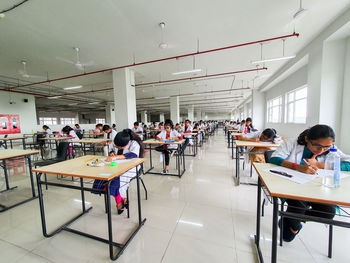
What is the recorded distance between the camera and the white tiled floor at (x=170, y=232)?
1307 mm

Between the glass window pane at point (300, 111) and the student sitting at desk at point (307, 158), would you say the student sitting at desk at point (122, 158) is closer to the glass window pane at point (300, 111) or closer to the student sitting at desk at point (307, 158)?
the student sitting at desk at point (307, 158)

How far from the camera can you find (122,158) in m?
1.75

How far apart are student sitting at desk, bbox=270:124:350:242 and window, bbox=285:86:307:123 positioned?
17.4 feet

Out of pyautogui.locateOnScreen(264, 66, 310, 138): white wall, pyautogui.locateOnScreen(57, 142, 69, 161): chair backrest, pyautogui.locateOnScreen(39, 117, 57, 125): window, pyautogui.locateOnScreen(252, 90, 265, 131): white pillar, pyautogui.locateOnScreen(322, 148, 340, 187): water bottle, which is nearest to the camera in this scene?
pyautogui.locateOnScreen(322, 148, 340, 187): water bottle

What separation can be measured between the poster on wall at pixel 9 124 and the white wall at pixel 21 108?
20 centimetres

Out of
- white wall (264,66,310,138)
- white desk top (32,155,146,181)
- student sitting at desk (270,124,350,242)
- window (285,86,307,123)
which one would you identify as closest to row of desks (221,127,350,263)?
student sitting at desk (270,124,350,242)

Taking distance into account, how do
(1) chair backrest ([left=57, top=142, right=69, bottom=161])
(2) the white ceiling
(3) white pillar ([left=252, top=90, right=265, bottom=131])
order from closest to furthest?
(1) chair backrest ([left=57, top=142, right=69, bottom=161])
(2) the white ceiling
(3) white pillar ([left=252, top=90, right=265, bottom=131])

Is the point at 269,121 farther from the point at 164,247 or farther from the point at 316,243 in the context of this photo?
the point at 164,247

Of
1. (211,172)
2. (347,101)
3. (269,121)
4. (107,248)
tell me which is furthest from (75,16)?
(269,121)

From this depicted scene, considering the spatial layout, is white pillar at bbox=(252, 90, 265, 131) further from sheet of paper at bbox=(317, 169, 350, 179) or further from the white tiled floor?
sheet of paper at bbox=(317, 169, 350, 179)

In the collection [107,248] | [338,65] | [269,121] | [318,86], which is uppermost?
[338,65]

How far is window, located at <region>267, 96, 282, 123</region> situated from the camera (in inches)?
300

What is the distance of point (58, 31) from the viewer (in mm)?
3332

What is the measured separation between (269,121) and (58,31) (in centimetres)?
1079
